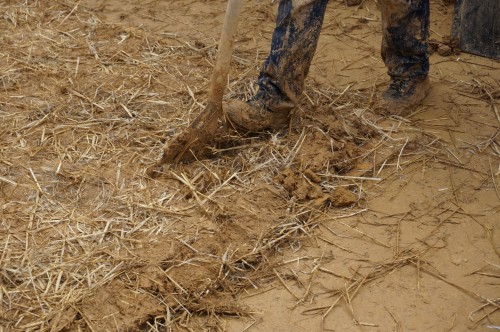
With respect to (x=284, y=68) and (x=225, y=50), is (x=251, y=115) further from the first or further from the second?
(x=225, y=50)

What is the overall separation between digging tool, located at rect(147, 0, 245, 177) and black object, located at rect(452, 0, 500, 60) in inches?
78.1

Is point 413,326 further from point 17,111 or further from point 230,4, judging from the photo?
point 17,111

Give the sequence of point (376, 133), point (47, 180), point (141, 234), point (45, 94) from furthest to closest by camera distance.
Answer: point (45, 94) → point (376, 133) → point (47, 180) → point (141, 234)

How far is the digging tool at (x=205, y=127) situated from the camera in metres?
3.83

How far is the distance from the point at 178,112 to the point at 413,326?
6.26 feet

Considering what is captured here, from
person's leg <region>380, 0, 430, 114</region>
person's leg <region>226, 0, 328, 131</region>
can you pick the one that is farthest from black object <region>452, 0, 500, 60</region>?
person's leg <region>226, 0, 328, 131</region>

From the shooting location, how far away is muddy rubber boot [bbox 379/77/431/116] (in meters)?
4.36

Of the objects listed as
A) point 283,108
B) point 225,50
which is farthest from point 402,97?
point 225,50

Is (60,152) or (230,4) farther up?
(230,4)

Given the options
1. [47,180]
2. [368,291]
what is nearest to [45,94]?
[47,180]

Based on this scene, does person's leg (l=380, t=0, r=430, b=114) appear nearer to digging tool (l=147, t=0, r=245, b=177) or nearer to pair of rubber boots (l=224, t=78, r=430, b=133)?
pair of rubber boots (l=224, t=78, r=430, b=133)

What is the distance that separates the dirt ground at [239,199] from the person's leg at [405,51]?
119mm

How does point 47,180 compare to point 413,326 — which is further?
point 47,180

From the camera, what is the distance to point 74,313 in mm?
3080
